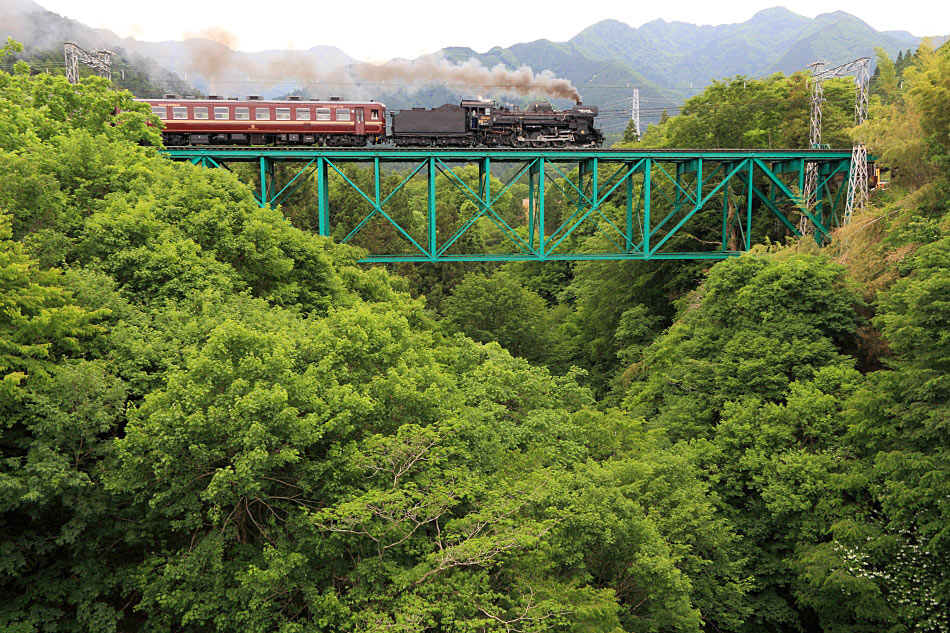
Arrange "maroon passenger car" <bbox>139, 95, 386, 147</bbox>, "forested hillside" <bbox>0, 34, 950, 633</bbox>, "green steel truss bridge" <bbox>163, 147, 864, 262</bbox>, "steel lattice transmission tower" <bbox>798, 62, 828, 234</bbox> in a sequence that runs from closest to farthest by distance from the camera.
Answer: "forested hillside" <bbox>0, 34, 950, 633</bbox> < "green steel truss bridge" <bbox>163, 147, 864, 262</bbox> < "maroon passenger car" <bbox>139, 95, 386, 147</bbox> < "steel lattice transmission tower" <bbox>798, 62, 828, 234</bbox>

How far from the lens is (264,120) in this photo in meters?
31.0

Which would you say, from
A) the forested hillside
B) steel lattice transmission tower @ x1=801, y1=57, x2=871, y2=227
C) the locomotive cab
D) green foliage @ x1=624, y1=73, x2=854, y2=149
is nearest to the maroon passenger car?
the locomotive cab

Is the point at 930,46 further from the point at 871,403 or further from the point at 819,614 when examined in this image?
the point at 819,614

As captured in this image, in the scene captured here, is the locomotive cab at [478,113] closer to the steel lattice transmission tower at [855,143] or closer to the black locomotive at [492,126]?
the black locomotive at [492,126]

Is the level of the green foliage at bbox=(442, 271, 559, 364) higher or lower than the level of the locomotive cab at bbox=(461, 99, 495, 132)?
lower

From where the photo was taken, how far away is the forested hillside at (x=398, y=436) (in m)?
11.1

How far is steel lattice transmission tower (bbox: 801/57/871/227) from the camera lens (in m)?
30.0

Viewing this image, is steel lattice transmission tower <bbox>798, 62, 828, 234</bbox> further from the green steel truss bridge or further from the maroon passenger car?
the maroon passenger car

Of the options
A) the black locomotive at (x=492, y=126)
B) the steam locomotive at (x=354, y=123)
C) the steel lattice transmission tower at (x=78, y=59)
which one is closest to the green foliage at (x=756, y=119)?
the black locomotive at (x=492, y=126)

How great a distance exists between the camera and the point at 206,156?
89.4ft

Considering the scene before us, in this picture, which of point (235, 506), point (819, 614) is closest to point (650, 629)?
point (819, 614)

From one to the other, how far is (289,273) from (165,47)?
145 metres

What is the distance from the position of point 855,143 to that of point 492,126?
18.5m

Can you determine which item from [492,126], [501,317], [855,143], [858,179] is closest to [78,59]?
[492,126]
